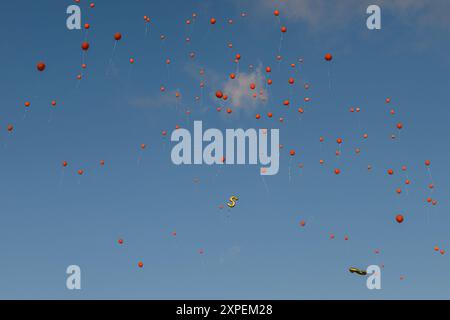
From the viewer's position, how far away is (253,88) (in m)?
20.6

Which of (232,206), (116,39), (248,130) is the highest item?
(116,39)

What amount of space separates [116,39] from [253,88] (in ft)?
14.7
